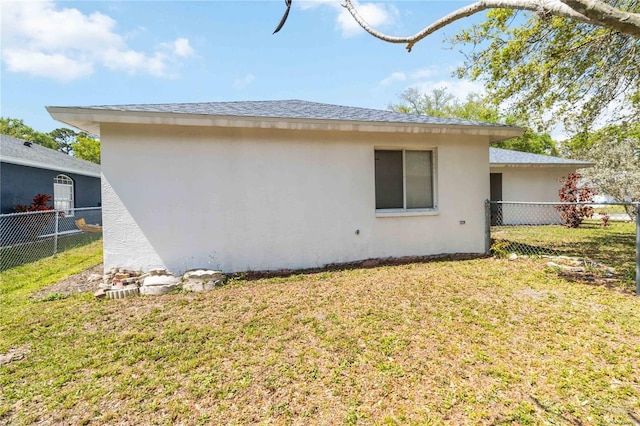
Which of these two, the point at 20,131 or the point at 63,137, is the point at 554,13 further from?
the point at 63,137

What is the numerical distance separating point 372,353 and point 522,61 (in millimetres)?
7952

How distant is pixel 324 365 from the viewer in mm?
2586

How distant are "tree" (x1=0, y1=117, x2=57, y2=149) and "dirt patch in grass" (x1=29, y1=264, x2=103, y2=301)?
3740 cm

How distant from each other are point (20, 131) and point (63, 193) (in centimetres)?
3152

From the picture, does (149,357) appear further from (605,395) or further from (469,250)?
(469,250)

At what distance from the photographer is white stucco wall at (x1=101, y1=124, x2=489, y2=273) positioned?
16.4ft

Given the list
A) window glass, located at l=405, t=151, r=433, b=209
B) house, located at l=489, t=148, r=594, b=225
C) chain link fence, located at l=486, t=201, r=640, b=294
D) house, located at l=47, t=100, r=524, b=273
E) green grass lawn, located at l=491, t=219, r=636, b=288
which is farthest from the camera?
house, located at l=489, t=148, r=594, b=225

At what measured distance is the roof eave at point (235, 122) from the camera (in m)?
4.55

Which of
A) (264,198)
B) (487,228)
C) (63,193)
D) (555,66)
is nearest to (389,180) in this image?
(487,228)

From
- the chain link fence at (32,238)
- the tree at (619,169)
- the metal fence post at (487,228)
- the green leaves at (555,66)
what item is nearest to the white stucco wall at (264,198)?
the metal fence post at (487,228)

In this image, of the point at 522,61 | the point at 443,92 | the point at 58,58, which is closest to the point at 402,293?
the point at 522,61

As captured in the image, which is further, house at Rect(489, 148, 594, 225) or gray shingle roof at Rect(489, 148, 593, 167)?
house at Rect(489, 148, 594, 225)

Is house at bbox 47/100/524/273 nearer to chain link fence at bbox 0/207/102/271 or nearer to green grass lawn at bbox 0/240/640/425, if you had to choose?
green grass lawn at bbox 0/240/640/425

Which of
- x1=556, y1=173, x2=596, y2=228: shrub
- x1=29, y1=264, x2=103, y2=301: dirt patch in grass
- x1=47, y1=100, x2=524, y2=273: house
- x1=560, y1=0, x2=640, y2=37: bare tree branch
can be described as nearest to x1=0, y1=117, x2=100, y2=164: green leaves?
x1=29, y1=264, x2=103, y2=301: dirt patch in grass
